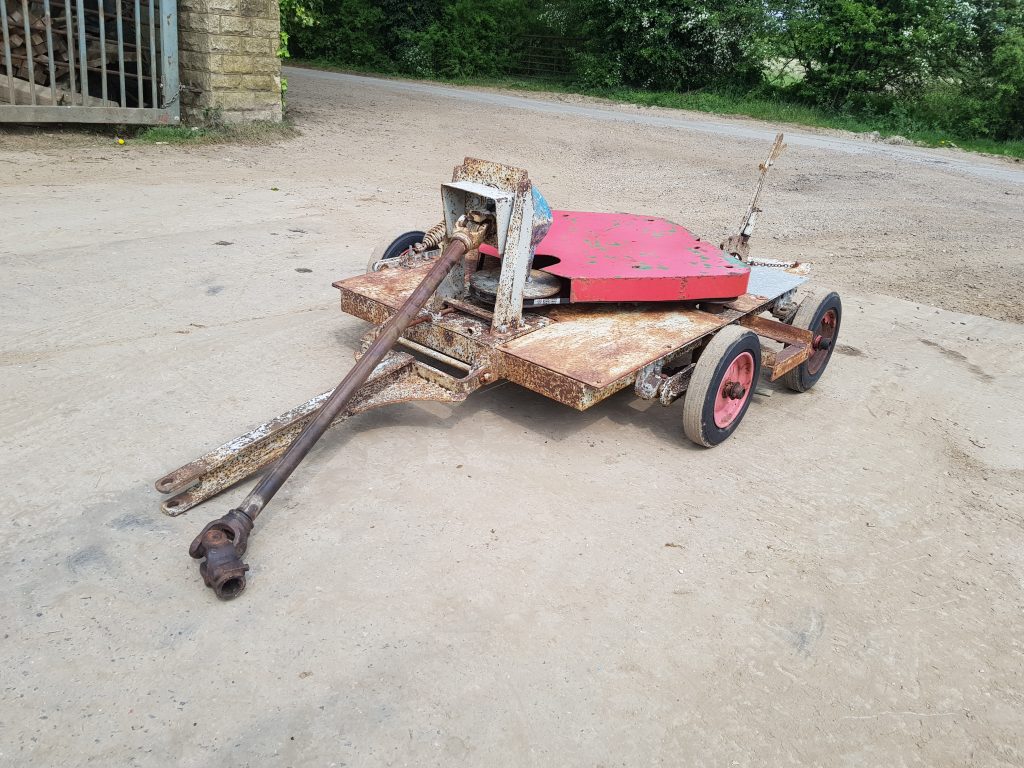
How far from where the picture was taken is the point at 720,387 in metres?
4.07

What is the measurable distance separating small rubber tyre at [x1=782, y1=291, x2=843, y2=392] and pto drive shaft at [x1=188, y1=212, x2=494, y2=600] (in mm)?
2145

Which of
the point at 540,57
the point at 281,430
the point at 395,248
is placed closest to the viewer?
the point at 281,430

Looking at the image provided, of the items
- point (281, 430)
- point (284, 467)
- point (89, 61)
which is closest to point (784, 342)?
point (281, 430)

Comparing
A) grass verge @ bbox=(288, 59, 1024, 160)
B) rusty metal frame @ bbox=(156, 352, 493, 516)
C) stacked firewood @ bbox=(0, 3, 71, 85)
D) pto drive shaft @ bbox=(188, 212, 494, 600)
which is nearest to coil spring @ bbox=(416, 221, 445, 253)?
pto drive shaft @ bbox=(188, 212, 494, 600)

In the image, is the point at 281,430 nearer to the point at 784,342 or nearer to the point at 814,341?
the point at 784,342

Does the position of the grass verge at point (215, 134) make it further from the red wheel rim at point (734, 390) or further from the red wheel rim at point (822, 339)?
the red wheel rim at point (734, 390)

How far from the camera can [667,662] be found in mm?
2779

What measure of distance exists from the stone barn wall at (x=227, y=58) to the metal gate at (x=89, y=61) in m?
0.22

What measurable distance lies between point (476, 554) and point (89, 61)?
920cm

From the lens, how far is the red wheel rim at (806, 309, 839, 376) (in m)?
4.88

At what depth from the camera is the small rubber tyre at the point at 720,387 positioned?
396 centimetres

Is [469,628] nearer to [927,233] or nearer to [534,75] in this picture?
[927,233]

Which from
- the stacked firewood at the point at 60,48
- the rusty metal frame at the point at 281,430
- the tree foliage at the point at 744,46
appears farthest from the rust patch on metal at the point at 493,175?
the tree foliage at the point at 744,46

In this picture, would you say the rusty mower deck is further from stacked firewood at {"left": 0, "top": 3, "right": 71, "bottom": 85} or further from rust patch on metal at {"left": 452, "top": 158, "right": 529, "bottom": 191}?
stacked firewood at {"left": 0, "top": 3, "right": 71, "bottom": 85}
